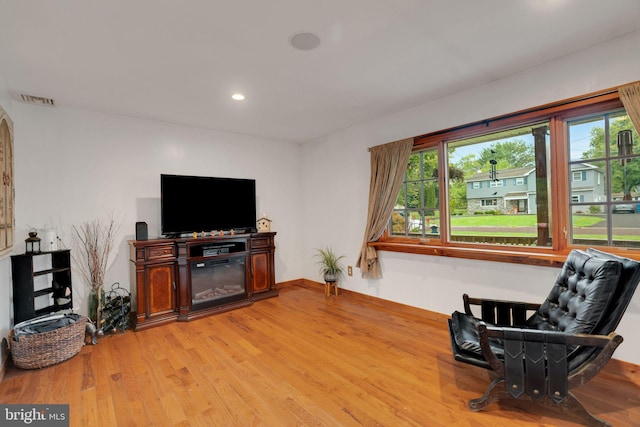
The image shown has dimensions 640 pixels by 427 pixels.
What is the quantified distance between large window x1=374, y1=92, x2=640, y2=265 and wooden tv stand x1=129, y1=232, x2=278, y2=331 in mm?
2035

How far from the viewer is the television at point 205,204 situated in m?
3.63

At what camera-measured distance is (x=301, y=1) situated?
176 cm

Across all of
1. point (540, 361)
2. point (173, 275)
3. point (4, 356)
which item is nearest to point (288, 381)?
point (540, 361)

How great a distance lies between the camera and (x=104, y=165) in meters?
3.52

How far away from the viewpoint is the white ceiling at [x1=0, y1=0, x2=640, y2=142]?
1839 millimetres

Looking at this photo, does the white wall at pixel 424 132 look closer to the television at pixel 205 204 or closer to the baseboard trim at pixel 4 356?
the television at pixel 205 204

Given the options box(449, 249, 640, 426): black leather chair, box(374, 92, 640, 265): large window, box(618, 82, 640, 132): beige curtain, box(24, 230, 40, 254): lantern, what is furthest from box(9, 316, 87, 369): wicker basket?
box(618, 82, 640, 132): beige curtain

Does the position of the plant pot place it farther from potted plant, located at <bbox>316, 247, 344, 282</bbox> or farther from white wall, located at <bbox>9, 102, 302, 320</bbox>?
white wall, located at <bbox>9, 102, 302, 320</bbox>

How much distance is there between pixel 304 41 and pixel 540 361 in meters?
2.60

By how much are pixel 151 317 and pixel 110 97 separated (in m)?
2.44

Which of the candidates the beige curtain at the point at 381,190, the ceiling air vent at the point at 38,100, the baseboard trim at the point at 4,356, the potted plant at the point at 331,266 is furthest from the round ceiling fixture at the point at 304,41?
the baseboard trim at the point at 4,356

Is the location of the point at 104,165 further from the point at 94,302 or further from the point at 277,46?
the point at 277,46

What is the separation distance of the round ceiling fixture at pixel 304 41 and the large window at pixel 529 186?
6.02 ft

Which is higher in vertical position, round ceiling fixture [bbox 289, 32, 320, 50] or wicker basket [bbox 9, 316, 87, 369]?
round ceiling fixture [bbox 289, 32, 320, 50]
